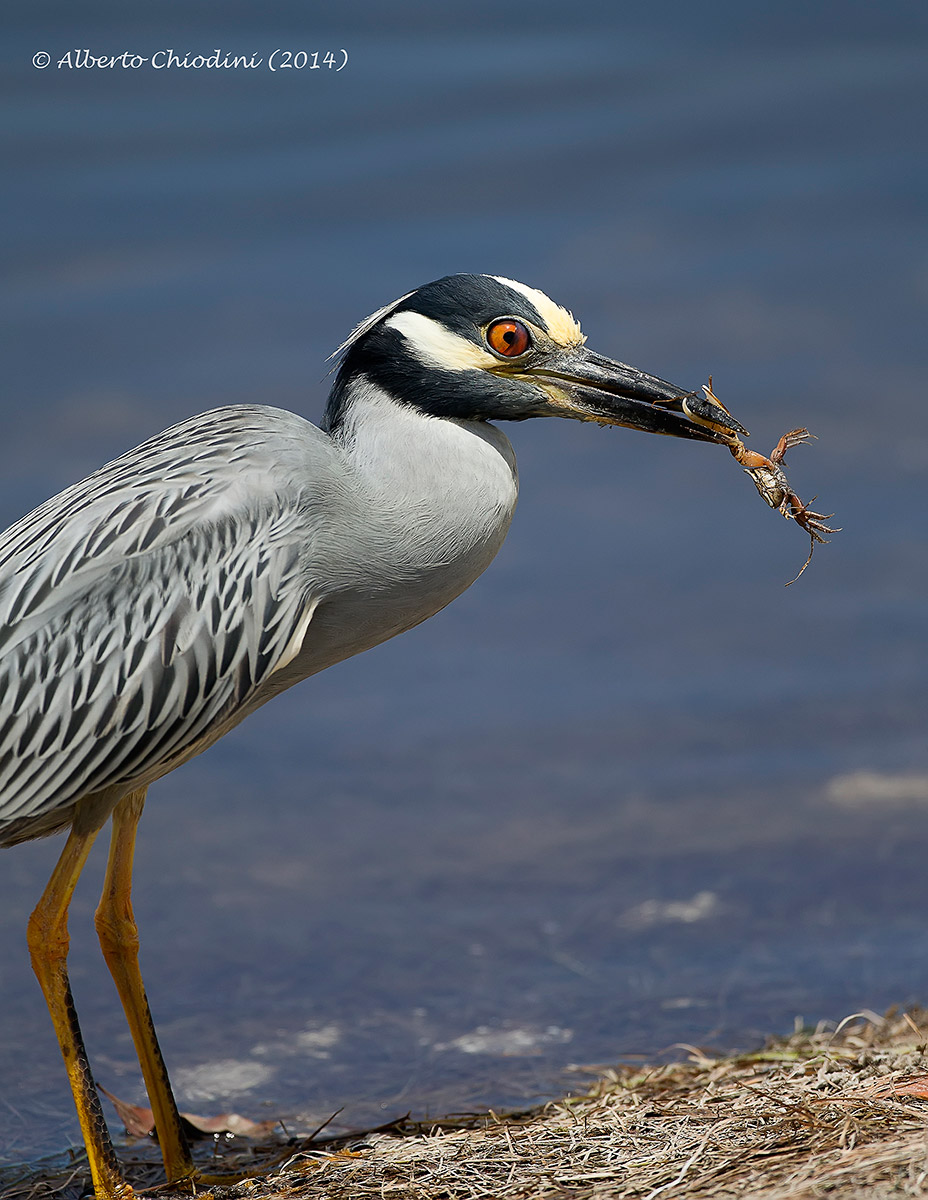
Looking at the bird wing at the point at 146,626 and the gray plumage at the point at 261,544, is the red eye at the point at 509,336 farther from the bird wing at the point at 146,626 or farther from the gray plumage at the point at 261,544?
the bird wing at the point at 146,626

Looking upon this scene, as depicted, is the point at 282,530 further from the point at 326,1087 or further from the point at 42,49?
the point at 42,49

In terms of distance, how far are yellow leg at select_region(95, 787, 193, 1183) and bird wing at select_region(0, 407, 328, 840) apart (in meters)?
0.54

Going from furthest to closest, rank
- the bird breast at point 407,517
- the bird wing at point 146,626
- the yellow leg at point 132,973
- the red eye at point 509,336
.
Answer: the yellow leg at point 132,973 < the red eye at point 509,336 < the bird breast at point 407,517 < the bird wing at point 146,626

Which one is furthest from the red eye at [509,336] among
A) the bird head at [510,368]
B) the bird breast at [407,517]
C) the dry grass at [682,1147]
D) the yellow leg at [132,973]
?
the dry grass at [682,1147]

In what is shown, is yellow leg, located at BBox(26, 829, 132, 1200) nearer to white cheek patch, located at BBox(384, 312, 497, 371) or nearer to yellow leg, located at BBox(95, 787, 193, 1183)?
yellow leg, located at BBox(95, 787, 193, 1183)

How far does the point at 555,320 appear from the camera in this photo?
4.18 m

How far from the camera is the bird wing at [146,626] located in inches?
156

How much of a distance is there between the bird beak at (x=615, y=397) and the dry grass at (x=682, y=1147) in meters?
1.82

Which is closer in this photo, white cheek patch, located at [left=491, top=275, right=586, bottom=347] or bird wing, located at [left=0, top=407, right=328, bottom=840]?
bird wing, located at [left=0, top=407, right=328, bottom=840]

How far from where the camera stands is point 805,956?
6309 mm

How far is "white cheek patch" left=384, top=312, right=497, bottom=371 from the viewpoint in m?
4.19

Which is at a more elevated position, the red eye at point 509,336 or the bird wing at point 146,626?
the red eye at point 509,336

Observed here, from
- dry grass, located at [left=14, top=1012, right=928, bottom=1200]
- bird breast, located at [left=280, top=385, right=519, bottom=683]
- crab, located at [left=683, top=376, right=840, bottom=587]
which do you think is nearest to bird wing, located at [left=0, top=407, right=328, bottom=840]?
bird breast, located at [left=280, top=385, right=519, bottom=683]

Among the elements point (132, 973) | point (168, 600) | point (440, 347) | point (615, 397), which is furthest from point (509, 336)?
point (132, 973)
